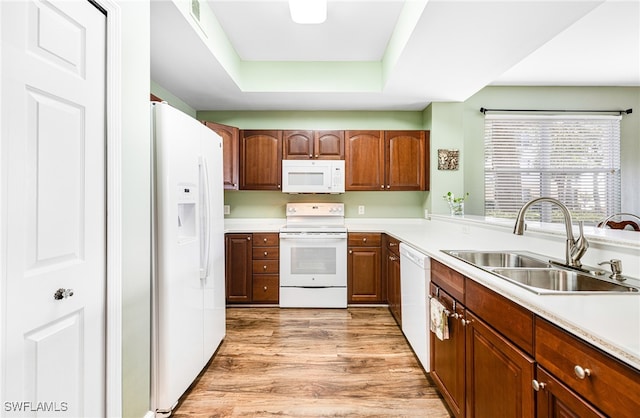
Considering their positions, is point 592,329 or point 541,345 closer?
point 592,329

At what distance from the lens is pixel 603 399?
752 mm

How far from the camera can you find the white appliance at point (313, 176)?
3.71m

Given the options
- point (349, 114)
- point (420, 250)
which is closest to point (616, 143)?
point (349, 114)

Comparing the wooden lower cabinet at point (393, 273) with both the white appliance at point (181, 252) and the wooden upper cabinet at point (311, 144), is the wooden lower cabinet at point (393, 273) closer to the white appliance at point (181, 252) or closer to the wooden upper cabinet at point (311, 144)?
the wooden upper cabinet at point (311, 144)

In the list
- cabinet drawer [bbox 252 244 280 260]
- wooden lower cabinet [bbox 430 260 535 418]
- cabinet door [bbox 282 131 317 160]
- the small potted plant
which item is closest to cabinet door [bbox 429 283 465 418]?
wooden lower cabinet [bbox 430 260 535 418]

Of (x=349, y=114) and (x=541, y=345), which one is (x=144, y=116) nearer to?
(x=541, y=345)

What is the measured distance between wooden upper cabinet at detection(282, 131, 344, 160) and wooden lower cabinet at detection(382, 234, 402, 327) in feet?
4.05

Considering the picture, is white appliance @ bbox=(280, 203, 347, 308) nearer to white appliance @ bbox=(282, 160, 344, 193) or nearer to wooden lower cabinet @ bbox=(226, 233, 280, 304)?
wooden lower cabinet @ bbox=(226, 233, 280, 304)

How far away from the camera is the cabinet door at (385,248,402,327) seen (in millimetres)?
2893

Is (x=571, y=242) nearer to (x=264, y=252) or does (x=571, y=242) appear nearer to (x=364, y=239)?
(x=364, y=239)

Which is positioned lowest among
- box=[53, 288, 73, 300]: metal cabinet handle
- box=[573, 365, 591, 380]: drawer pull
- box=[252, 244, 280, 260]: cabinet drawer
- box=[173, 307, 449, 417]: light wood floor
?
box=[173, 307, 449, 417]: light wood floor

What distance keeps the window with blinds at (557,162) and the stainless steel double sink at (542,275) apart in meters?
2.32

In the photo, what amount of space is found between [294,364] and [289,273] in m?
1.29

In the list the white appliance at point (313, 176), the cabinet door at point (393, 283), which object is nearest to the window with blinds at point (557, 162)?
the cabinet door at point (393, 283)
